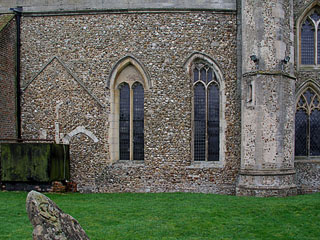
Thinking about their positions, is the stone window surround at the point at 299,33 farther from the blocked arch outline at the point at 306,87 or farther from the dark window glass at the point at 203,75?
the dark window glass at the point at 203,75

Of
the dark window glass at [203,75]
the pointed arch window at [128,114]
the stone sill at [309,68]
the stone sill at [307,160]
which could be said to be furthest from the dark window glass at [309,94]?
the pointed arch window at [128,114]

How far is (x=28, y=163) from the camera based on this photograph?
41.6ft

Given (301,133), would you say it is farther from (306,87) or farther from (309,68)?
(309,68)

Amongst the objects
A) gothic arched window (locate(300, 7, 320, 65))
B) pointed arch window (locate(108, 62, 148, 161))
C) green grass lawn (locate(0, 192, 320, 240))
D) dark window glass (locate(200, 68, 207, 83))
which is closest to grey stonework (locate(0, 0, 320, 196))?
pointed arch window (locate(108, 62, 148, 161))

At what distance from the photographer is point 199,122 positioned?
13992 mm

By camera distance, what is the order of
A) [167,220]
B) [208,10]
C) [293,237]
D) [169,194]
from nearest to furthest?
[293,237], [167,220], [169,194], [208,10]

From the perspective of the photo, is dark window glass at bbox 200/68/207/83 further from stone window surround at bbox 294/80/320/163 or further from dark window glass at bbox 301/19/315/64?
dark window glass at bbox 301/19/315/64

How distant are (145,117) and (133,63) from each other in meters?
2.12

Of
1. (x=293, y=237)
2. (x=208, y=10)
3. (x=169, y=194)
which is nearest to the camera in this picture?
(x=293, y=237)

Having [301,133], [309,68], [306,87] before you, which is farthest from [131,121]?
[309,68]

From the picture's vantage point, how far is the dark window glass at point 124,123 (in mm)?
14289

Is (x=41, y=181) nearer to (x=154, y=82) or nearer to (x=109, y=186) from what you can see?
(x=109, y=186)

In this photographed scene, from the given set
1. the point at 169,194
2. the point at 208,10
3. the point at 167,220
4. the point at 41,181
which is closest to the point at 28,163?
the point at 41,181

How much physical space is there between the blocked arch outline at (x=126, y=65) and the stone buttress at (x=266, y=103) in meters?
3.58
